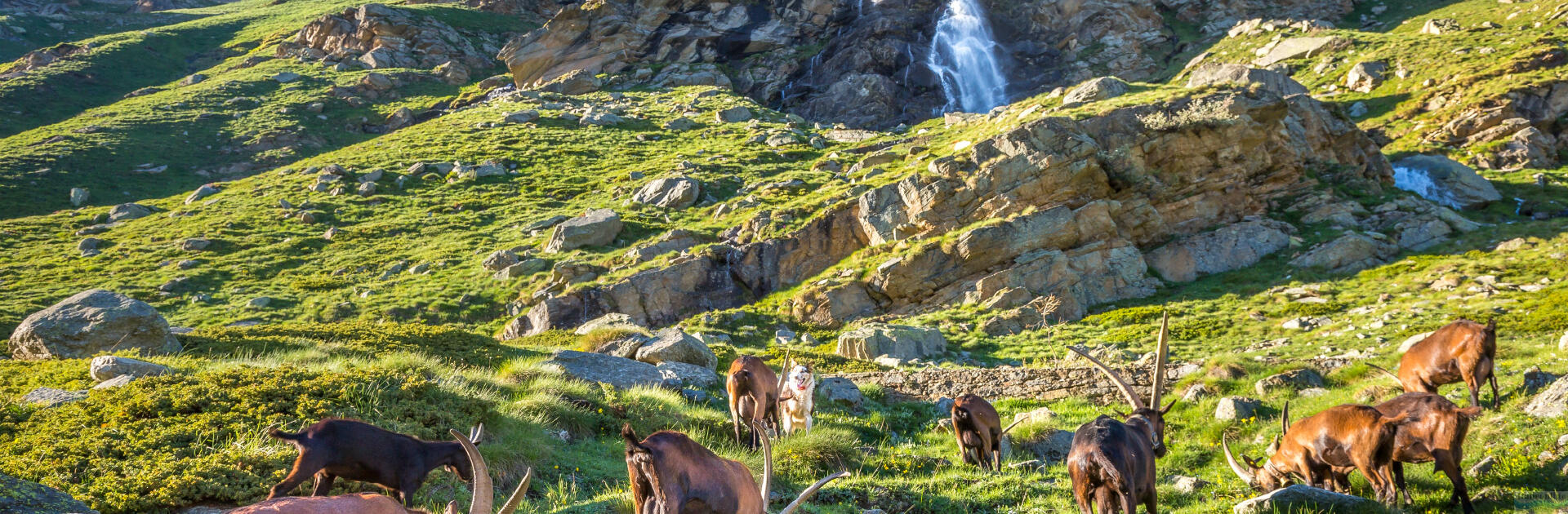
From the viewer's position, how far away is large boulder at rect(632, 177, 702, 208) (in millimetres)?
41594

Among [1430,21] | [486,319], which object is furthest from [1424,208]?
[1430,21]

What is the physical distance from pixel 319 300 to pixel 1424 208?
4548cm

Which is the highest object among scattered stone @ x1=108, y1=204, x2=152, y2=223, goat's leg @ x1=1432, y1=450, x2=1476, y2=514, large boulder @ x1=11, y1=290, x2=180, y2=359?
goat's leg @ x1=1432, y1=450, x2=1476, y2=514

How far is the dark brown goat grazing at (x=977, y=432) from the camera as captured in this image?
10.5 meters

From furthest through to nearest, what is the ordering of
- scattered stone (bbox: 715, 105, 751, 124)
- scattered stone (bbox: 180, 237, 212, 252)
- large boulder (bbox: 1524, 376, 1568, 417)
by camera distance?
scattered stone (bbox: 715, 105, 751, 124) < scattered stone (bbox: 180, 237, 212, 252) < large boulder (bbox: 1524, 376, 1568, 417)

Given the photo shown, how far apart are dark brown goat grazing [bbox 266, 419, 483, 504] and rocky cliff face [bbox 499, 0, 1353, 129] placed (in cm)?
6482

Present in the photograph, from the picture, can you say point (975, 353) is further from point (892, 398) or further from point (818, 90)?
point (818, 90)

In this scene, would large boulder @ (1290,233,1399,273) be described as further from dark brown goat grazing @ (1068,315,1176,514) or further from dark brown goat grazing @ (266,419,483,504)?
dark brown goat grazing @ (266,419,483,504)

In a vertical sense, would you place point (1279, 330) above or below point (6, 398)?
below

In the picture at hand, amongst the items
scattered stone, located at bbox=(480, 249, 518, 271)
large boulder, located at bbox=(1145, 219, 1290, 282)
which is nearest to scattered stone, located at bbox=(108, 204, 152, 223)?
scattered stone, located at bbox=(480, 249, 518, 271)

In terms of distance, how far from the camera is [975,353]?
2478cm

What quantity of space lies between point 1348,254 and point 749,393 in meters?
27.6

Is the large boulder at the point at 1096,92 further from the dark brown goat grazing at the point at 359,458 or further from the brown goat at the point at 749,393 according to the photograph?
the dark brown goat grazing at the point at 359,458

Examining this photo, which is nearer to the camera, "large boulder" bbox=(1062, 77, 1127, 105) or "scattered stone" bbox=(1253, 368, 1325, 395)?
"scattered stone" bbox=(1253, 368, 1325, 395)
